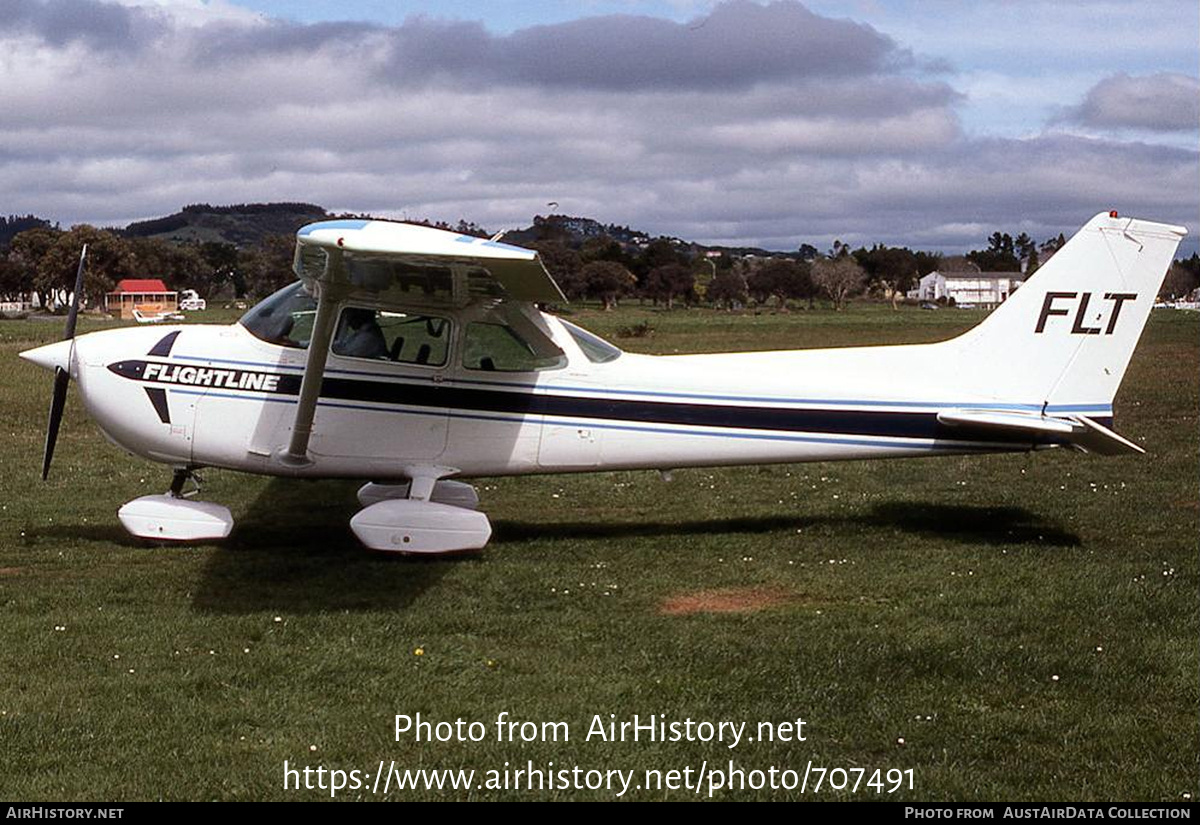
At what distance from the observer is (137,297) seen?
76.6 metres

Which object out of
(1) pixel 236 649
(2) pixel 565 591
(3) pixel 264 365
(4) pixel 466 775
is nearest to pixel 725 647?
(2) pixel 565 591

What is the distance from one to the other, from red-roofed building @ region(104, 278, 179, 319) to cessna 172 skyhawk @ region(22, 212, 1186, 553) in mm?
62825

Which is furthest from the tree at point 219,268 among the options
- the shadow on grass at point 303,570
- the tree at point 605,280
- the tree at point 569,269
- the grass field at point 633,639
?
the shadow on grass at point 303,570

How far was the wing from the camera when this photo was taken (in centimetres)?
669

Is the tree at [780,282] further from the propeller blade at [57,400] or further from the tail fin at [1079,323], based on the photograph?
the propeller blade at [57,400]

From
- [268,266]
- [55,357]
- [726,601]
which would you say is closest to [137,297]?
[268,266]

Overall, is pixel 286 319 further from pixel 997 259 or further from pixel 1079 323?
pixel 997 259

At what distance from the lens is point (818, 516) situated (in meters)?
10.5

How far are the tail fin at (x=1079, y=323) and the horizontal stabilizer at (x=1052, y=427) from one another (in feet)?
0.74

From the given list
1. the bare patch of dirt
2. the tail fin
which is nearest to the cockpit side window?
the bare patch of dirt

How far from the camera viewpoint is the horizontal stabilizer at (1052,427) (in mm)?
8883

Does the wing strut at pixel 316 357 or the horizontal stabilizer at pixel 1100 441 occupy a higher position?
the horizontal stabilizer at pixel 1100 441

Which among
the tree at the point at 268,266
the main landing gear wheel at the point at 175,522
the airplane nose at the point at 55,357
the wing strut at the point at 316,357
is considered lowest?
the tree at the point at 268,266

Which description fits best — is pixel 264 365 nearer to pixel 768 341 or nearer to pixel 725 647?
pixel 725 647
